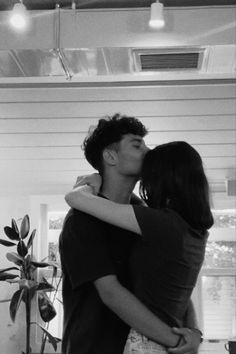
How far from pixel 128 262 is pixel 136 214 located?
166mm

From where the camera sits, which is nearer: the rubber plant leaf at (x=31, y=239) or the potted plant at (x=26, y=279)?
the potted plant at (x=26, y=279)

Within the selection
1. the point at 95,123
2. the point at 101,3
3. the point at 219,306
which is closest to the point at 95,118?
the point at 95,123

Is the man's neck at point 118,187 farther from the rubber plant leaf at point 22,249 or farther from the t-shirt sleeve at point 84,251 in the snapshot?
the rubber plant leaf at point 22,249

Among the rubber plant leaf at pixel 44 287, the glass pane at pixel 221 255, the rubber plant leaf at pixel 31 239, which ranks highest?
the rubber plant leaf at pixel 31 239

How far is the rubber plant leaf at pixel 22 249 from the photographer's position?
18.1 feet

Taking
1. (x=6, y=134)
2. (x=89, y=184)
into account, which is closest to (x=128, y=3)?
(x=89, y=184)

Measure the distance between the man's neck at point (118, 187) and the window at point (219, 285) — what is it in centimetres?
437

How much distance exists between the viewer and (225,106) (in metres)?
3.82

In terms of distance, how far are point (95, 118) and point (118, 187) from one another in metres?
2.26

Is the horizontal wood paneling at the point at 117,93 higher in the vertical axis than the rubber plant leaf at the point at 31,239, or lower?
higher

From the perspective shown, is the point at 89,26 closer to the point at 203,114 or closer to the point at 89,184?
the point at 89,184

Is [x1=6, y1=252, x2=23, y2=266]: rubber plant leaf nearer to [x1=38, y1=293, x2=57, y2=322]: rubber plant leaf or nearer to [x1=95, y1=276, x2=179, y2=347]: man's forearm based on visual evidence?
[x1=38, y1=293, x2=57, y2=322]: rubber plant leaf

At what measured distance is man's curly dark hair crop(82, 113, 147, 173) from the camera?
1.89 m

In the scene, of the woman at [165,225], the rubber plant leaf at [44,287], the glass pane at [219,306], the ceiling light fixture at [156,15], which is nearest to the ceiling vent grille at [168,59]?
the ceiling light fixture at [156,15]
